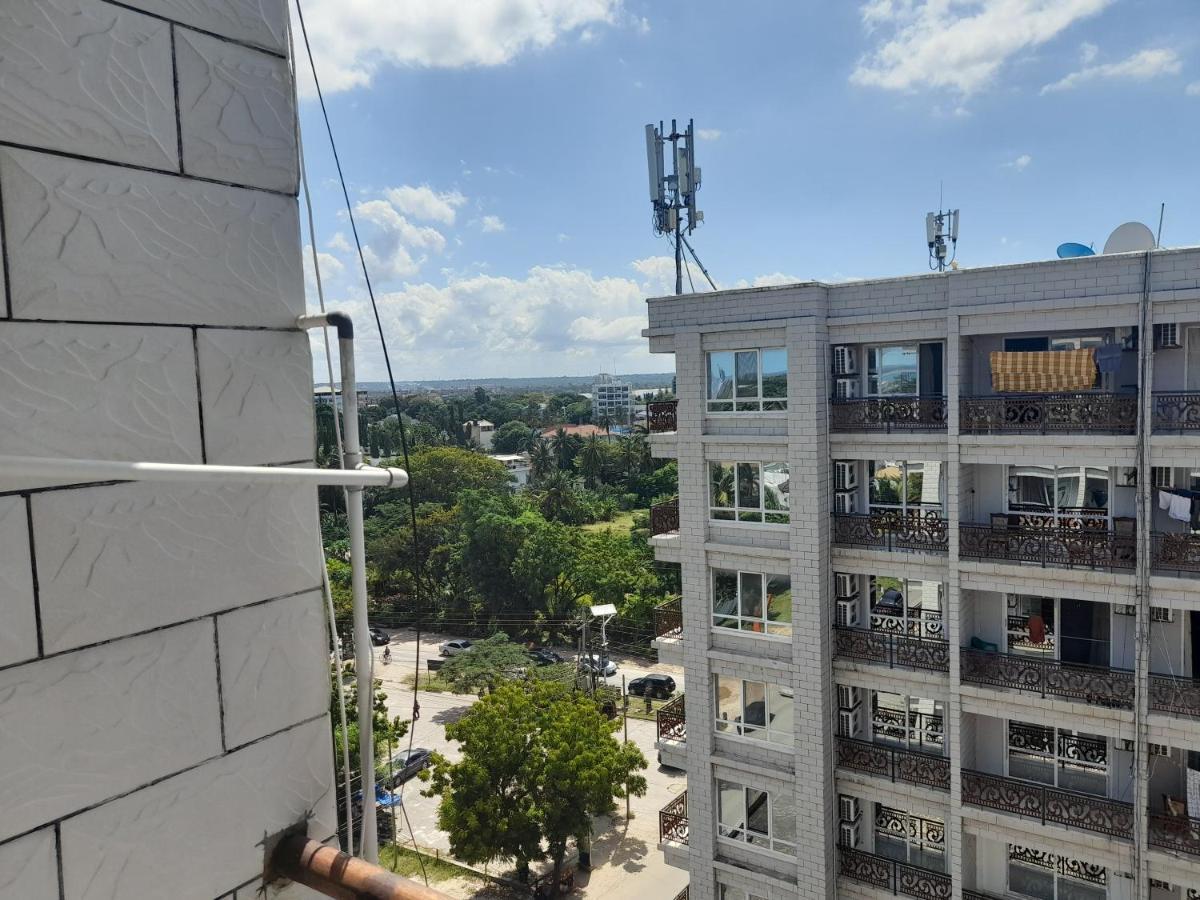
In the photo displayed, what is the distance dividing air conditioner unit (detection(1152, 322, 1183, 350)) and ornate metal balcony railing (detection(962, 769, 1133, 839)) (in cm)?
738

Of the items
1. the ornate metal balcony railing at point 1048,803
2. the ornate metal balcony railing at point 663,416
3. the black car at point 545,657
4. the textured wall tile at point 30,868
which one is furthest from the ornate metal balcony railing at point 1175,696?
the black car at point 545,657

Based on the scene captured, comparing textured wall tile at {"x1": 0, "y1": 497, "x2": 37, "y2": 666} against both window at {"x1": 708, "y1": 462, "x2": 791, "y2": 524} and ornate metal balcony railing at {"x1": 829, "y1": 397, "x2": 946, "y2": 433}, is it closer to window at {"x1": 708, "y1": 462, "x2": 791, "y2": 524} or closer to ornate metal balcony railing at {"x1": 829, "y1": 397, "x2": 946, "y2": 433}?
window at {"x1": 708, "y1": 462, "x2": 791, "y2": 524}

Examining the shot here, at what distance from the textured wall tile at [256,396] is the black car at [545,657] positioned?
40.1 meters

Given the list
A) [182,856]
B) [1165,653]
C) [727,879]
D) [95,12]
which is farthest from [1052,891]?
[95,12]

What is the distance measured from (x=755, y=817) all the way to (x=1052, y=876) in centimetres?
517

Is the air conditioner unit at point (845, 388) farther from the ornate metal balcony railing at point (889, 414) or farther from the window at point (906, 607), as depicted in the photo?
the window at point (906, 607)

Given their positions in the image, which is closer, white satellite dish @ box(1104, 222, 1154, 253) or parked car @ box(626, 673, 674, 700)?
white satellite dish @ box(1104, 222, 1154, 253)

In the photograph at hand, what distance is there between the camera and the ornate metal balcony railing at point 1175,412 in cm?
1244

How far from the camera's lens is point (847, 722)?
1548 centimetres

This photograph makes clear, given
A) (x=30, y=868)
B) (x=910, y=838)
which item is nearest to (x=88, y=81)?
(x=30, y=868)

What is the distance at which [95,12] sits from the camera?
213cm

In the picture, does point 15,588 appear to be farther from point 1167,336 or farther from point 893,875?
point 893,875

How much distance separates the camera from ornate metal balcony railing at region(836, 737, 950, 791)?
14.5 m

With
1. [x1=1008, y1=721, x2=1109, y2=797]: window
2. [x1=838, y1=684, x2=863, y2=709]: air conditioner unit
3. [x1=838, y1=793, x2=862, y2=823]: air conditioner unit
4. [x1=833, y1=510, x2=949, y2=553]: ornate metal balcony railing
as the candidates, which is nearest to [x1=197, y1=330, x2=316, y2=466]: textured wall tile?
[x1=833, y1=510, x2=949, y2=553]: ornate metal balcony railing
